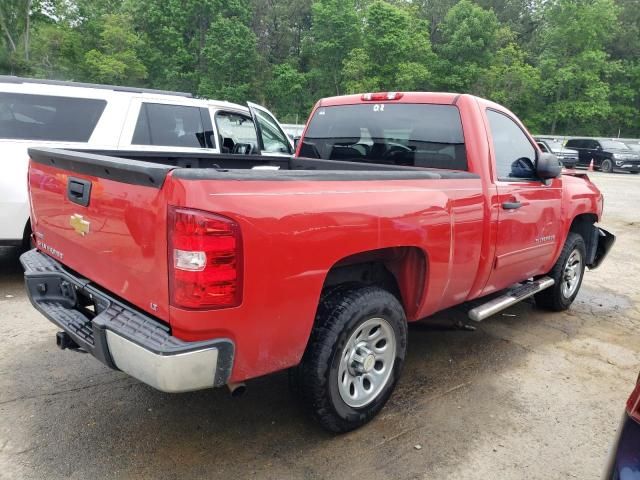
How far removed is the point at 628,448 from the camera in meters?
1.61

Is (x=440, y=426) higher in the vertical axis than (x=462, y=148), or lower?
lower

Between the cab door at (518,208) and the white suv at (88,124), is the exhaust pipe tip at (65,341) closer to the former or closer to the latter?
the white suv at (88,124)

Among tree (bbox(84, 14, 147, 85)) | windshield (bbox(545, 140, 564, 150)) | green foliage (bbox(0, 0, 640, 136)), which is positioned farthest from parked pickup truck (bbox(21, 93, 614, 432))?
tree (bbox(84, 14, 147, 85))

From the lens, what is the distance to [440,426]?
120 inches

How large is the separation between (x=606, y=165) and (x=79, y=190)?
91.3 feet

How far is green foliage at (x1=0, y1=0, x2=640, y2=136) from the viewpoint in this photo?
40.2m

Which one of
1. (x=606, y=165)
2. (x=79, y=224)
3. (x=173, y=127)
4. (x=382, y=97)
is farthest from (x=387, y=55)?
(x=79, y=224)

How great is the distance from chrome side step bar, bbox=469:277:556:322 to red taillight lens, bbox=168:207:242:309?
2130mm

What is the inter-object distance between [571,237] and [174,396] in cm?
395

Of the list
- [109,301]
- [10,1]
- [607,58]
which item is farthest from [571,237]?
[607,58]

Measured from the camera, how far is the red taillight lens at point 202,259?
2.06 m

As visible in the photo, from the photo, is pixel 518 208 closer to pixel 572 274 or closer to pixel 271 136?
pixel 572 274

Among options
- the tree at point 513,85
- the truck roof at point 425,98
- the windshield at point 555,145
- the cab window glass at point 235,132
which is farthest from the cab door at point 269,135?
the tree at point 513,85

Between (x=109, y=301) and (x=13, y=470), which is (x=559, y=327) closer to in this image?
(x=109, y=301)
